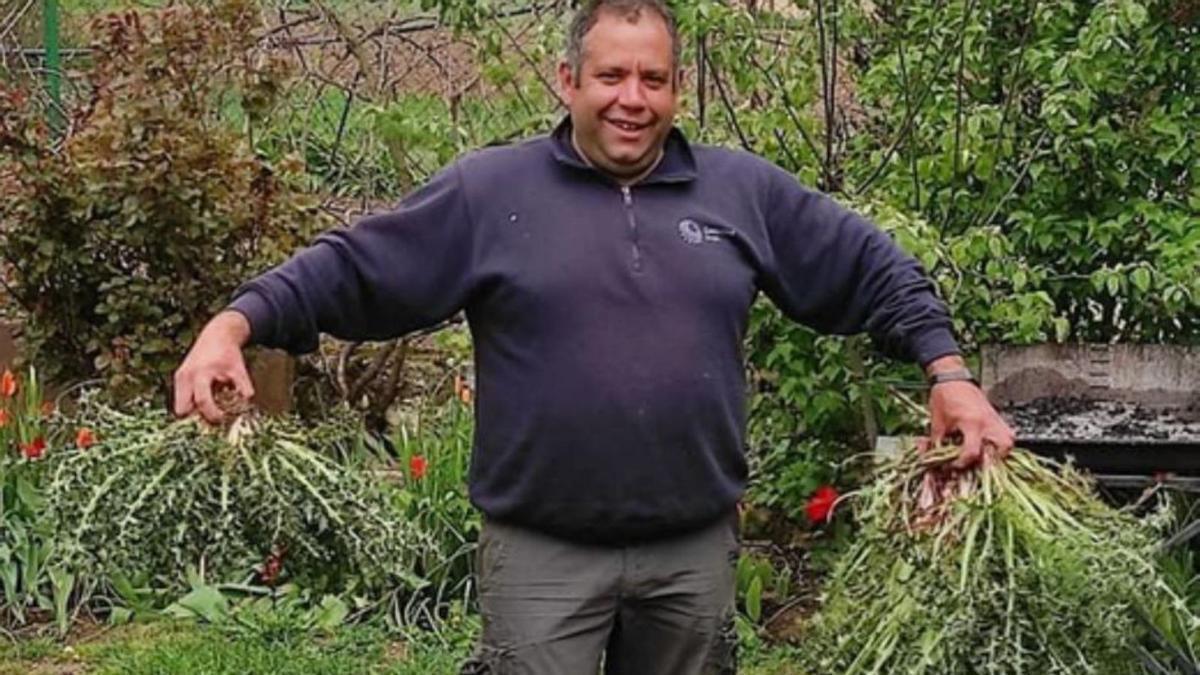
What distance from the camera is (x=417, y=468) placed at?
620 cm

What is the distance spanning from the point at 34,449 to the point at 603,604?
10.3ft

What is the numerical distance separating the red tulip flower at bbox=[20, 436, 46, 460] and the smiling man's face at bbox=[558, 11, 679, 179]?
10.4ft

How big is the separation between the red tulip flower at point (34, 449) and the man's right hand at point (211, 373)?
306 cm

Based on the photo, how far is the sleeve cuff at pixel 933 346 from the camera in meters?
3.62

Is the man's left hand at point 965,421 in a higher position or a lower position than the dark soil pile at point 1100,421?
higher

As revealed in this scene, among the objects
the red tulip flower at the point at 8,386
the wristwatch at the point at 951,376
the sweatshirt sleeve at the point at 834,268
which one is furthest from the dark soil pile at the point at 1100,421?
the red tulip flower at the point at 8,386

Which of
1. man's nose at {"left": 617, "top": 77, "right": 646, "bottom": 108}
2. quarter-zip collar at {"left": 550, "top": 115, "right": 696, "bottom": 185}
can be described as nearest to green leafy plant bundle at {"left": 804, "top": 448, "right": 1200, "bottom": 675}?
quarter-zip collar at {"left": 550, "top": 115, "right": 696, "bottom": 185}

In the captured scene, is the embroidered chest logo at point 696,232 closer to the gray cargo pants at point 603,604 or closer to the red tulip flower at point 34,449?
the gray cargo pants at point 603,604

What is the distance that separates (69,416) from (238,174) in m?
0.96

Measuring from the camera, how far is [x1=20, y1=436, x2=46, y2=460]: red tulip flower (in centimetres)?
625

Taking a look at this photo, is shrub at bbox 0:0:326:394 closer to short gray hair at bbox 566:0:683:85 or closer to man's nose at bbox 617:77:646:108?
short gray hair at bbox 566:0:683:85

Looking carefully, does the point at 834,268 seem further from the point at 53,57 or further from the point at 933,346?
the point at 53,57

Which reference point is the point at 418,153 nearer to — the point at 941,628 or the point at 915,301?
the point at 915,301

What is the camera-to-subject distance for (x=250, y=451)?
11.2 feet
